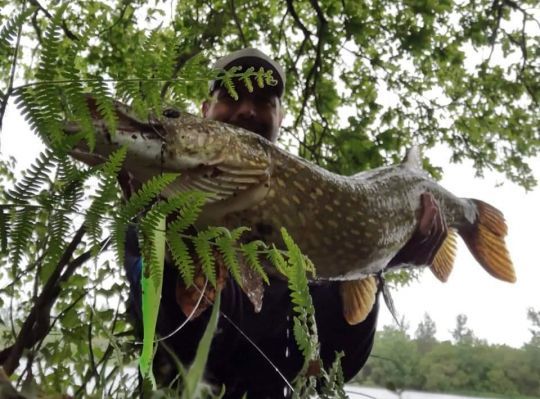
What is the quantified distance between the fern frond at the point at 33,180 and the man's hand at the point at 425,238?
119 cm

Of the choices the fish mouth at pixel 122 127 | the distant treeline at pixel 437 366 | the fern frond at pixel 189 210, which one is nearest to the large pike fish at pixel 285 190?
the fish mouth at pixel 122 127

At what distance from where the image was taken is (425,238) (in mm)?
1533

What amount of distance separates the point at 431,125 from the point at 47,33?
3.16 meters

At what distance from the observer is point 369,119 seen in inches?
102

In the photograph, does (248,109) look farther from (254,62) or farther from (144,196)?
(144,196)

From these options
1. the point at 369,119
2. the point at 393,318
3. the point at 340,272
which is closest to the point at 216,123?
the point at 340,272

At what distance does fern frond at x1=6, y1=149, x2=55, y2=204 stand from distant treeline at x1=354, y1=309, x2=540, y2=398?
44 centimetres

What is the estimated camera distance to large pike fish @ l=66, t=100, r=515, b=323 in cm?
89

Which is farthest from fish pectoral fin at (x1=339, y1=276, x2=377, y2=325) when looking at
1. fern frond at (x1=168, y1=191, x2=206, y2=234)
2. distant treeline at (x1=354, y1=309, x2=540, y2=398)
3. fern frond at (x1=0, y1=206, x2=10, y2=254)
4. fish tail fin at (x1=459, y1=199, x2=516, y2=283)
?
fern frond at (x1=0, y1=206, x2=10, y2=254)

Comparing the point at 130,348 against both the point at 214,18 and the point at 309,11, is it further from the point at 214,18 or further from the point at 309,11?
the point at 309,11

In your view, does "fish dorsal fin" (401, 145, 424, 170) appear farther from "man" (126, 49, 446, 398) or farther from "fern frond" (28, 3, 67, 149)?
"fern frond" (28, 3, 67, 149)

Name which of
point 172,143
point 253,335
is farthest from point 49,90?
point 253,335

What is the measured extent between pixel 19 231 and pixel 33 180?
0.16 feet

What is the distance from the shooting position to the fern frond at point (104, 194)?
0.45m
